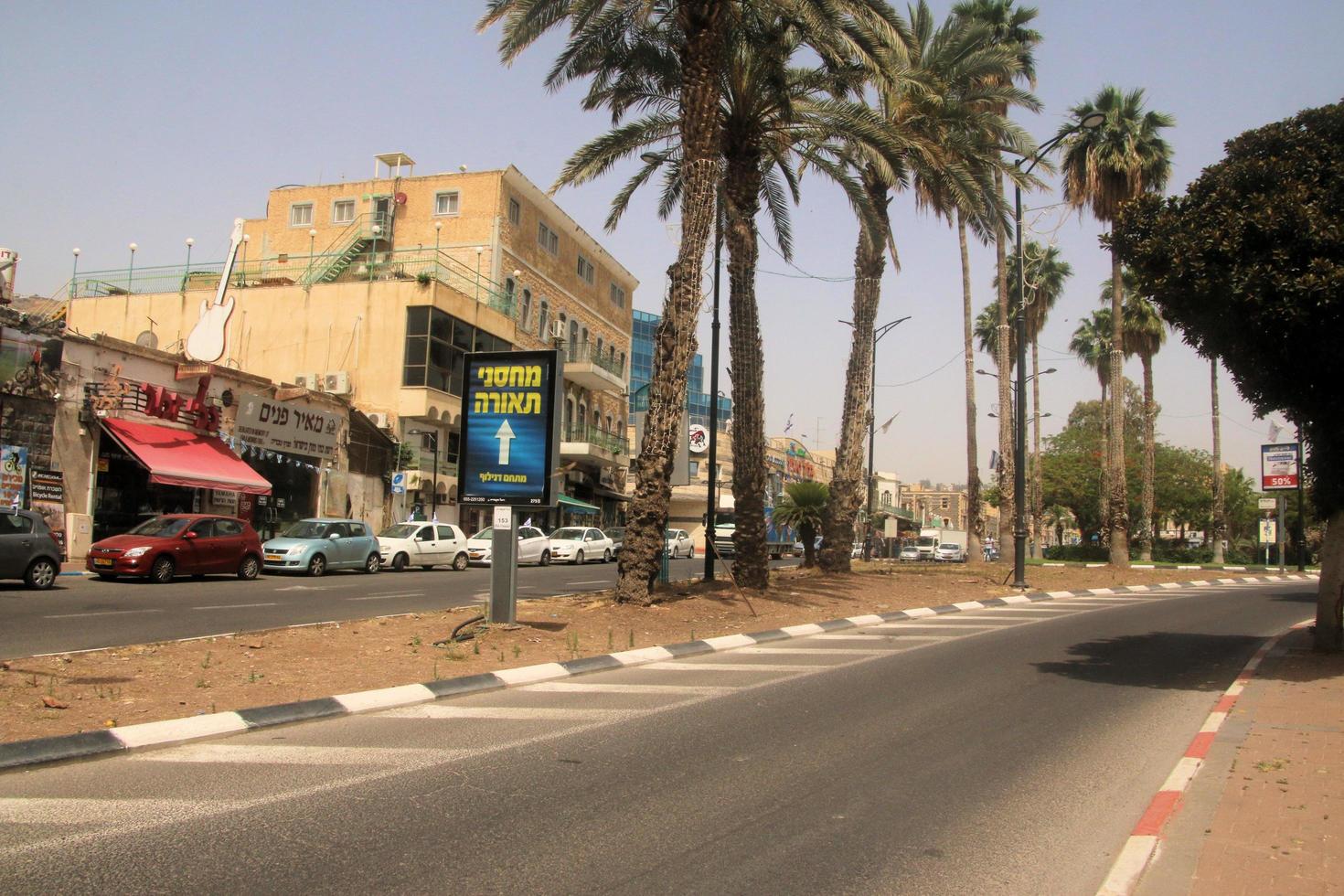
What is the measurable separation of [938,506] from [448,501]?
472 feet

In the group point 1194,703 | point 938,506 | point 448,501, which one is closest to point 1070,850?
point 1194,703

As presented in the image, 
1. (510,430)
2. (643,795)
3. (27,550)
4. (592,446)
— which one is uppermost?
(592,446)

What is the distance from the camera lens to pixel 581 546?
38.5 metres

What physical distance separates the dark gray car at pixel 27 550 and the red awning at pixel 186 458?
283 inches

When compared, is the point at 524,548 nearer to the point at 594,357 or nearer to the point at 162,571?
the point at 162,571

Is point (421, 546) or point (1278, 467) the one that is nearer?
point (421, 546)

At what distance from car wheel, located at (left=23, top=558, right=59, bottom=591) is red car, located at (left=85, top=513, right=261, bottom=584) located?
175 cm

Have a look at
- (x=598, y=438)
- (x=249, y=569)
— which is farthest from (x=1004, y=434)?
(x=249, y=569)

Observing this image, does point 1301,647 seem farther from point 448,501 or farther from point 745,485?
point 448,501

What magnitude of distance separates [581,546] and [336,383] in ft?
35.5

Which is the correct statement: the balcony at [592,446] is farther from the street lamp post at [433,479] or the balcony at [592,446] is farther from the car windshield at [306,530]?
the car windshield at [306,530]

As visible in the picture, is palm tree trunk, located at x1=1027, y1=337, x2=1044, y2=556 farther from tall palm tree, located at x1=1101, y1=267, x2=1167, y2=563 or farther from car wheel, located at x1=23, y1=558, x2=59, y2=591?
car wheel, located at x1=23, y1=558, x2=59, y2=591

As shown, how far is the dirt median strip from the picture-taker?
8.18 meters

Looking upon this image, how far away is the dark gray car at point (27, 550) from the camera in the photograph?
18578 mm
